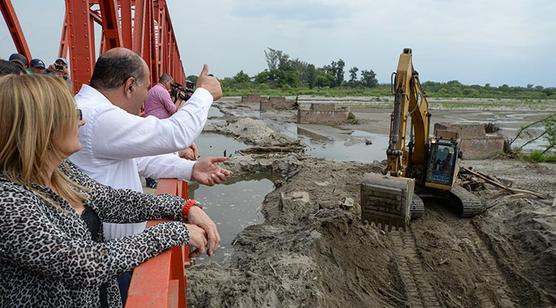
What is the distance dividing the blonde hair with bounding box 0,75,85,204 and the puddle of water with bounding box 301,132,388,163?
524 inches

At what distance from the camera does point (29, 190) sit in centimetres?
136

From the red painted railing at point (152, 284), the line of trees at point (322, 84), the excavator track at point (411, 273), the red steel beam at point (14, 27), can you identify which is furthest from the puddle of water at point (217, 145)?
the line of trees at point (322, 84)

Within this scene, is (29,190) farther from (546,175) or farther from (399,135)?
(546,175)

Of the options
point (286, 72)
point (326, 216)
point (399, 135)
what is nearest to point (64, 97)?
point (399, 135)

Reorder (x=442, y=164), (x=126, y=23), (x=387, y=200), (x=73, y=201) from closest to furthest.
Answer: (x=73, y=201) → (x=126, y=23) → (x=387, y=200) → (x=442, y=164)

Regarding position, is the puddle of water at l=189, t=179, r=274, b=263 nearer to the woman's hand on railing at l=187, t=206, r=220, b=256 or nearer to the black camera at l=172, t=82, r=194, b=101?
the black camera at l=172, t=82, r=194, b=101

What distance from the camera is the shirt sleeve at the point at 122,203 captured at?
1849 mm

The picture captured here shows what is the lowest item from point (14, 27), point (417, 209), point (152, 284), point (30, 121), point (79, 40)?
point (417, 209)

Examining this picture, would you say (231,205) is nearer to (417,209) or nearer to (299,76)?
(417,209)

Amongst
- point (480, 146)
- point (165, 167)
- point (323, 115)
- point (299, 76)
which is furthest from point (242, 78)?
point (165, 167)

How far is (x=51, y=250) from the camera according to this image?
129cm

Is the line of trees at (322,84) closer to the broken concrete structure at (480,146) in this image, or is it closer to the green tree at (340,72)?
the green tree at (340,72)

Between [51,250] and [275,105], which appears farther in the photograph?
[275,105]

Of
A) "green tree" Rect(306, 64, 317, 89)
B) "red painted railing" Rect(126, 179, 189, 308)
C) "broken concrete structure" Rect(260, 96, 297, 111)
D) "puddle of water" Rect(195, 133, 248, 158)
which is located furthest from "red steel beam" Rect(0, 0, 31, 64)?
"green tree" Rect(306, 64, 317, 89)
